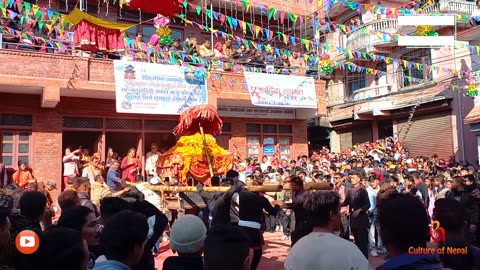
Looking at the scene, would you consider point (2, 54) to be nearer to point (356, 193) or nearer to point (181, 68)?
point (181, 68)

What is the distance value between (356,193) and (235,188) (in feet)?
8.90

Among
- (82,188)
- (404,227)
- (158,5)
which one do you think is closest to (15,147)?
(158,5)

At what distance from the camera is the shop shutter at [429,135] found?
20.8 m

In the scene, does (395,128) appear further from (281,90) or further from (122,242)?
(122,242)

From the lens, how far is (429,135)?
2170cm

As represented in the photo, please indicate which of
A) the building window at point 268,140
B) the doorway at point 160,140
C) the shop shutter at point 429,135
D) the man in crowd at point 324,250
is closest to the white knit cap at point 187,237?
the man in crowd at point 324,250

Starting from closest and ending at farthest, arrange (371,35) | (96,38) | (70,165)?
(96,38) → (70,165) → (371,35)

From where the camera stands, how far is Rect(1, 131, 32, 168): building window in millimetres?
13758

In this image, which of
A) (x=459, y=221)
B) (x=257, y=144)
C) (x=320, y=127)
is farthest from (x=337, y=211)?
(x=320, y=127)

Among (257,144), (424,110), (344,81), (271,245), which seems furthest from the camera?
(344,81)

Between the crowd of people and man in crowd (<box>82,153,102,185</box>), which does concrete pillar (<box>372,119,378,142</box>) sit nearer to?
man in crowd (<box>82,153,102,185</box>)

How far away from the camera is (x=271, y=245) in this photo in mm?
9945

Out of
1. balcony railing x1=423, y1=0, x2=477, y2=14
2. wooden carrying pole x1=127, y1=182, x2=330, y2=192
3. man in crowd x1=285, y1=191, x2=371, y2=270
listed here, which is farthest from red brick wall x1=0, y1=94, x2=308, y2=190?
balcony railing x1=423, y1=0, x2=477, y2=14

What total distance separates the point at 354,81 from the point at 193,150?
18806 mm
